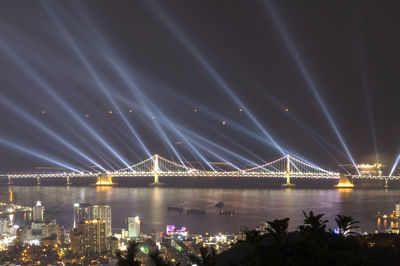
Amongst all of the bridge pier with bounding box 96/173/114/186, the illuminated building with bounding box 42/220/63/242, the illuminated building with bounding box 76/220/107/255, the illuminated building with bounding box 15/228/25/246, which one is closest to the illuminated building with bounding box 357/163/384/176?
the bridge pier with bounding box 96/173/114/186

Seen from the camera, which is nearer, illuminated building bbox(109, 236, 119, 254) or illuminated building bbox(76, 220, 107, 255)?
illuminated building bbox(76, 220, 107, 255)

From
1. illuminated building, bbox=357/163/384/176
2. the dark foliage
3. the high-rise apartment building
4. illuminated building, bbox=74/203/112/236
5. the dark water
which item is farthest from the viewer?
illuminated building, bbox=357/163/384/176

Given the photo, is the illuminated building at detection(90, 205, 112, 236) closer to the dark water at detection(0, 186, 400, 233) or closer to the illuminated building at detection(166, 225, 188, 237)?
the dark water at detection(0, 186, 400, 233)

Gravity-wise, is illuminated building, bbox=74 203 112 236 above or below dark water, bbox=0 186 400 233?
above

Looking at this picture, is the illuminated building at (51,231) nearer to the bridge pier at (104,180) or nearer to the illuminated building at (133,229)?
the illuminated building at (133,229)

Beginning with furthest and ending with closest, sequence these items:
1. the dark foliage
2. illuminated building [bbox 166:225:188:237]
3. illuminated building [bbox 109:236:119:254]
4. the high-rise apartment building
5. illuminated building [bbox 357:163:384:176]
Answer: illuminated building [bbox 357:163:384:176], illuminated building [bbox 166:225:188:237], illuminated building [bbox 109:236:119:254], the high-rise apartment building, the dark foliage

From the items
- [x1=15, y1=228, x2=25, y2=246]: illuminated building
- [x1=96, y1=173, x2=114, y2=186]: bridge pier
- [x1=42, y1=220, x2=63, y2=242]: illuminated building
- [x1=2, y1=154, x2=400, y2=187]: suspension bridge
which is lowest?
[x1=15, y1=228, x2=25, y2=246]: illuminated building

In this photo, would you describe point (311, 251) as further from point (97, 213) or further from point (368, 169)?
point (368, 169)

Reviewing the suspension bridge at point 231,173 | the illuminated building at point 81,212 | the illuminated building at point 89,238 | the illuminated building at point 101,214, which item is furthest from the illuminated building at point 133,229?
the suspension bridge at point 231,173
